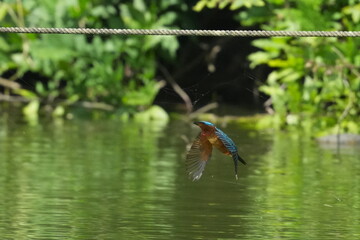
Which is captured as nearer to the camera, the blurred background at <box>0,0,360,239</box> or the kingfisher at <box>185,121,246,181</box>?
the kingfisher at <box>185,121,246,181</box>

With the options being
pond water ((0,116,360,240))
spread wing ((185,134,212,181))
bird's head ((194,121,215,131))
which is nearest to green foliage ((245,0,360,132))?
pond water ((0,116,360,240))

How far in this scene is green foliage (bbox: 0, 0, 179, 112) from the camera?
510 inches

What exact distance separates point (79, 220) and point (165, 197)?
1.05 m

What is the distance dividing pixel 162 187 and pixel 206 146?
226cm

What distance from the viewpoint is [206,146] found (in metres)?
5.93

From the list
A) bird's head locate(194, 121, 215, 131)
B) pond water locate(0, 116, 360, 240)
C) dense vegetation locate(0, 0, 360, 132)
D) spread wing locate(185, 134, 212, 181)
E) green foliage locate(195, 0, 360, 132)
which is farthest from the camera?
dense vegetation locate(0, 0, 360, 132)

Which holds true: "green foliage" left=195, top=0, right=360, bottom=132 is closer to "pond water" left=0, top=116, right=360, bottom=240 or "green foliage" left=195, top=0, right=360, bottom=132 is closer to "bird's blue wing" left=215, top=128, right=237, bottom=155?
"pond water" left=0, top=116, right=360, bottom=240

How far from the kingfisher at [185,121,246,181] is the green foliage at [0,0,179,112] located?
678 cm

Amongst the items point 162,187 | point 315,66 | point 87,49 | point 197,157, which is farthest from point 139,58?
point 197,157

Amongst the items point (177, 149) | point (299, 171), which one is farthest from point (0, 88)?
point (299, 171)

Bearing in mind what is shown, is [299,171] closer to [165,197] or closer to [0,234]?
[165,197]

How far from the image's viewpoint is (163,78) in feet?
45.4

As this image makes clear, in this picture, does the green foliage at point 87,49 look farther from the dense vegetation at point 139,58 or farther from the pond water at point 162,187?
the pond water at point 162,187

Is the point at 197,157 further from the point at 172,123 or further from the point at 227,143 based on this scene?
the point at 172,123
